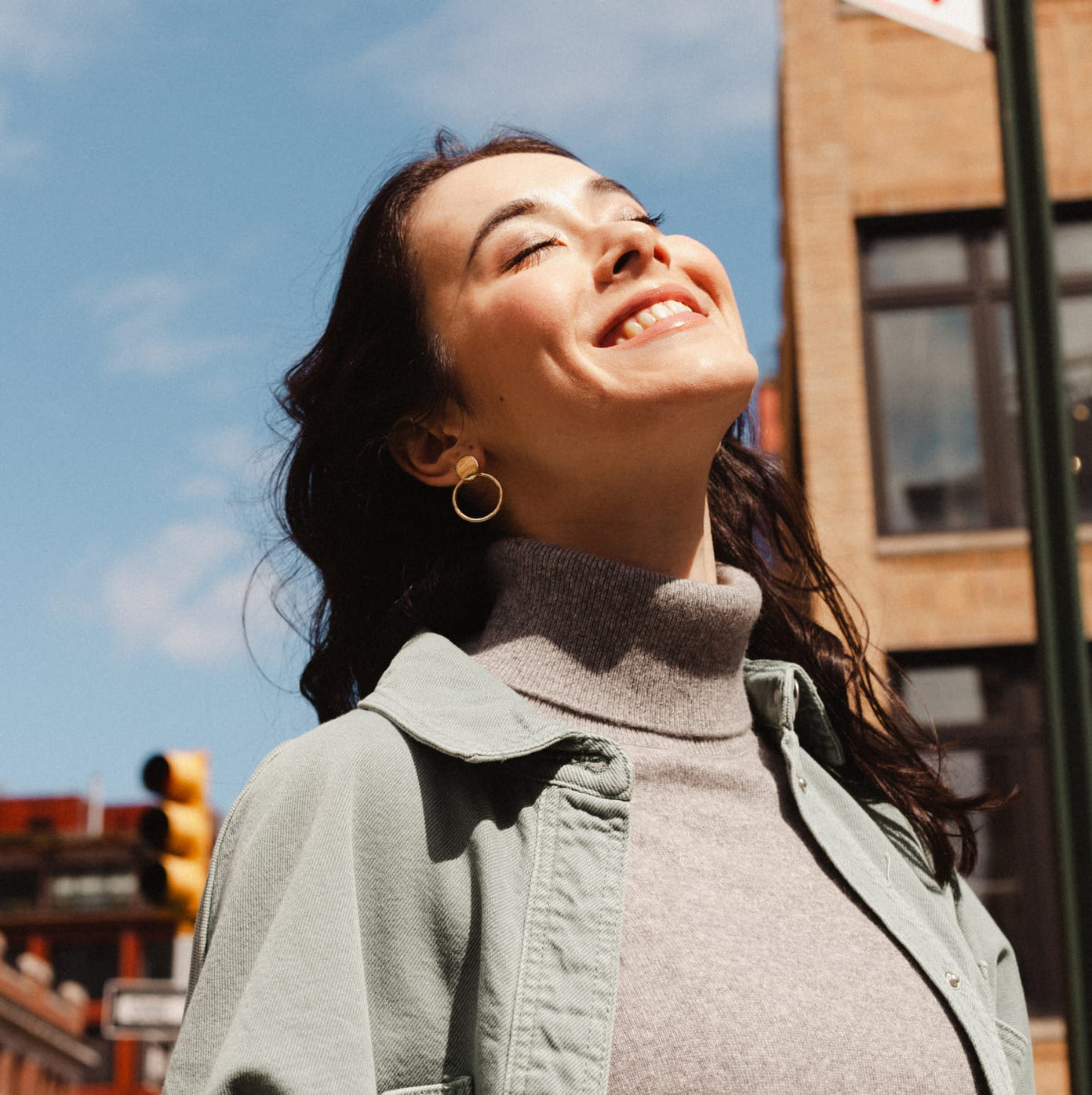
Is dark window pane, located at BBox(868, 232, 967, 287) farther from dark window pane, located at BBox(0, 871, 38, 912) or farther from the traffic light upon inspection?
dark window pane, located at BBox(0, 871, 38, 912)

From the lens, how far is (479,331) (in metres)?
2.18

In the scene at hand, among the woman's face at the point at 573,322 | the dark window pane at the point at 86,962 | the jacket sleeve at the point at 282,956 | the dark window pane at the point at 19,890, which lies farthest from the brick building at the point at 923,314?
the dark window pane at the point at 19,890

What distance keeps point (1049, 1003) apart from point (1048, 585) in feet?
24.2

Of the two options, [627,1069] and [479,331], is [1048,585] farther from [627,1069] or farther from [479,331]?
[627,1069]

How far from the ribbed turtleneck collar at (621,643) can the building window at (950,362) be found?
978 centimetres

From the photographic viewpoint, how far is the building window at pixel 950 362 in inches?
458

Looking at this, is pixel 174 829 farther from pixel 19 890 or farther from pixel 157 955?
pixel 19 890

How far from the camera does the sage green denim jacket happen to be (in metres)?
1.54

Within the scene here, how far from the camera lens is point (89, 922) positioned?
269ft

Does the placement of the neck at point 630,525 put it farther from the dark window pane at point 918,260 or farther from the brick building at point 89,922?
the brick building at point 89,922

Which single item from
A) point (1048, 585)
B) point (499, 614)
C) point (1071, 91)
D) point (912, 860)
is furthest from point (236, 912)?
point (1071, 91)

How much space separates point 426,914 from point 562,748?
0.89ft

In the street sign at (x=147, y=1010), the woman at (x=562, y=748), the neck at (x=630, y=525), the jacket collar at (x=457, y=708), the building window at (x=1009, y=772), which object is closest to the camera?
the woman at (x=562, y=748)

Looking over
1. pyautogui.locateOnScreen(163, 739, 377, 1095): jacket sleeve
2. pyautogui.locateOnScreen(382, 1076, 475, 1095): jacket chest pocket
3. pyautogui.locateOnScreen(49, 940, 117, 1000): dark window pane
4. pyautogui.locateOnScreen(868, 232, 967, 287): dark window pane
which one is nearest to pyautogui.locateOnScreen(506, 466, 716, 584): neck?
pyautogui.locateOnScreen(163, 739, 377, 1095): jacket sleeve
